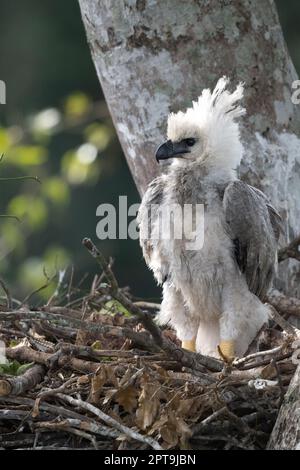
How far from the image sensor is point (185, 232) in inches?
286

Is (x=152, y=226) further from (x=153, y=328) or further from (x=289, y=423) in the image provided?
(x=289, y=423)

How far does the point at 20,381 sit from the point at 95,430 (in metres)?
0.56

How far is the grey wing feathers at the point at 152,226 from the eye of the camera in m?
7.48

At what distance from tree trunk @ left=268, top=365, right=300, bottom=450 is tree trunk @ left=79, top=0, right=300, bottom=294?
2.32m

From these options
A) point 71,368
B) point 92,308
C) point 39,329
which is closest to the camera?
point 71,368

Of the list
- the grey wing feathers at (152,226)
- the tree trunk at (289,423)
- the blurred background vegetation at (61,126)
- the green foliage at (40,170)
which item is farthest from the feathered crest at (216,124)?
the blurred background vegetation at (61,126)

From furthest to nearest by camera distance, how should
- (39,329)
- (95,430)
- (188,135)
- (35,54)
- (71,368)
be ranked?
(35,54)
(188,135)
(39,329)
(71,368)
(95,430)

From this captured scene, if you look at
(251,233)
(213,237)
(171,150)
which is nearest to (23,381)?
(213,237)

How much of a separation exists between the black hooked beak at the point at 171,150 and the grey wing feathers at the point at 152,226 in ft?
0.70

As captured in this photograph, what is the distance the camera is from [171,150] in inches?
295

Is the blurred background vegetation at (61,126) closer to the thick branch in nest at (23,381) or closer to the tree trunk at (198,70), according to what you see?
the tree trunk at (198,70)
